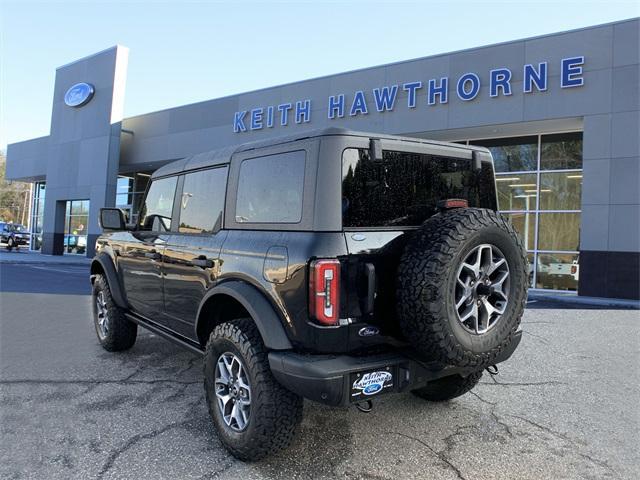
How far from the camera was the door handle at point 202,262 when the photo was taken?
11.0 ft

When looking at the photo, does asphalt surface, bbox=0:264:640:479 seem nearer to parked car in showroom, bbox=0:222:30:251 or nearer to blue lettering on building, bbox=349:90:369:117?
blue lettering on building, bbox=349:90:369:117

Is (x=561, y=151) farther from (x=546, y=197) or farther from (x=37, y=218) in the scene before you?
(x=37, y=218)

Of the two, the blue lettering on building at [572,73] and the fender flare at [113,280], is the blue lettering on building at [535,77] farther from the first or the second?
the fender flare at [113,280]

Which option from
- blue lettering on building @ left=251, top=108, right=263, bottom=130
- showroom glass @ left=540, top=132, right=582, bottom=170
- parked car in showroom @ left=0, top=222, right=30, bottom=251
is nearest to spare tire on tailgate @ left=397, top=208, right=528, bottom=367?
showroom glass @ left=540, top=132, right=582, bottom=170

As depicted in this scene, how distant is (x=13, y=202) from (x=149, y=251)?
7620 cm

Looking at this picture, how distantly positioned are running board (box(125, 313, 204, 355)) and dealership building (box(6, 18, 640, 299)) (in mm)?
11471

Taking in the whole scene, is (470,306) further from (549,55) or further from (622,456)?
(549,55)

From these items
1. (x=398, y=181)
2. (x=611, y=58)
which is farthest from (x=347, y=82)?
(x=398, y=181)

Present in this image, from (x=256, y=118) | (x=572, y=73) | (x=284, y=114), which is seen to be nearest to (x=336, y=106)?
(x=284, y=114)

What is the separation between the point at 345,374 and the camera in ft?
8.20

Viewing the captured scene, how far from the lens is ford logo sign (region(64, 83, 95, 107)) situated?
22.7 metres

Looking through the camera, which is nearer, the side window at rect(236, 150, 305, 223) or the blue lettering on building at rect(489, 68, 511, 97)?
the side window at rect(236, 150, 305, 223)

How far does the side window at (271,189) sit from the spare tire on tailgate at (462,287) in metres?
0.76

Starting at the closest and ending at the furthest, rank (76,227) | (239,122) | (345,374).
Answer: (345,374) → (239,122) → (76,227)
